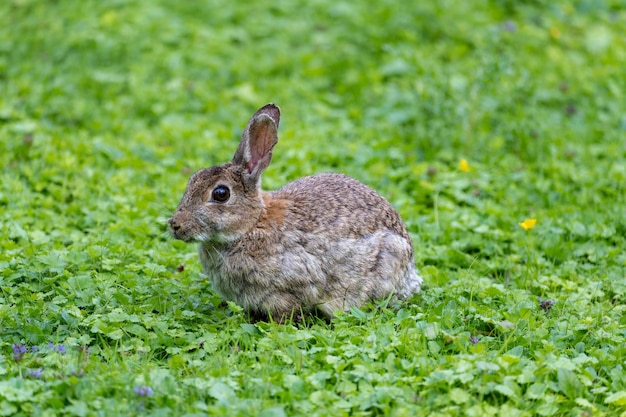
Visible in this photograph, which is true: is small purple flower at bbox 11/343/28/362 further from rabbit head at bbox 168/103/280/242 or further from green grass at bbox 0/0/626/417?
rabbit head at bbox 168/103/280/242

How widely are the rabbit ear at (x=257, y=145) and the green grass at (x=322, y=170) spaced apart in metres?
1.02

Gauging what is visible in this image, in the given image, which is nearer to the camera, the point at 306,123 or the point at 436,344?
the point at 436,344

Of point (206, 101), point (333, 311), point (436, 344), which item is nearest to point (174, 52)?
point (206, 101)

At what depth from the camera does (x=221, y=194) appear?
6.49 m

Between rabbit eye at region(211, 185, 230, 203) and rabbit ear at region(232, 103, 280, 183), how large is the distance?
0.71 ft

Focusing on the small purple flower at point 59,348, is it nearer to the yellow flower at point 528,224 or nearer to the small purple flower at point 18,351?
the small purple flower at point 18,351

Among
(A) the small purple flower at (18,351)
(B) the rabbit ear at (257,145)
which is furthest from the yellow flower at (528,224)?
(A) the small purple flower at (18,351)

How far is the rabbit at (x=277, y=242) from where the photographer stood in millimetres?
6422

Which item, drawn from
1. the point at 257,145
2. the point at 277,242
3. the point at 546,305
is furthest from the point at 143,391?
the point at 546,305

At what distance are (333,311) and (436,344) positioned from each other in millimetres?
904

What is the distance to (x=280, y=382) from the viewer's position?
209 inches

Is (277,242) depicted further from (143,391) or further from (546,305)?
(546,305)

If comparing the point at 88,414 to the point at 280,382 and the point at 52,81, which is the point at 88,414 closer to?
the point at 280,382

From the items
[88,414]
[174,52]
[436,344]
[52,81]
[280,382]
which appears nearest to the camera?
[88,414]
